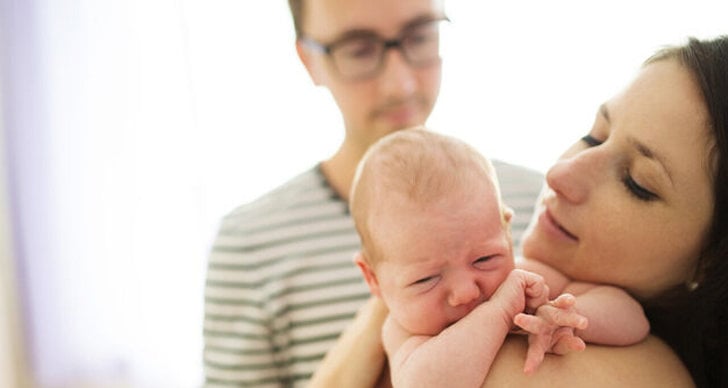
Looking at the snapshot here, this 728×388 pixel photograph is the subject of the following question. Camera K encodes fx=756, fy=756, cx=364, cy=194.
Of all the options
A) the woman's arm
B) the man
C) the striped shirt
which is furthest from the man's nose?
the woman's arm

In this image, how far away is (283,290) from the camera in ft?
5.77

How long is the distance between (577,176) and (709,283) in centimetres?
26

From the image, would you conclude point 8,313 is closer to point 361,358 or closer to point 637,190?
point 361,358

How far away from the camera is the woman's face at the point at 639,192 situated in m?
1.08

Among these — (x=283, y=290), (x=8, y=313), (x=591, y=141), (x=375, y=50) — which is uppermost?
(x=375, y=50)

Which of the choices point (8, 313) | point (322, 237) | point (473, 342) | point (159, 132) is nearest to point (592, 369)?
point (473, 342)

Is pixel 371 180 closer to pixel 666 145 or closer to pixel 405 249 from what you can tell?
pixel 405 249

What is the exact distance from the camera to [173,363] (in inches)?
111

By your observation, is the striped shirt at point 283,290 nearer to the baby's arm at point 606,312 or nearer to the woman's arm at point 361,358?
the woman's arm at point 361,358

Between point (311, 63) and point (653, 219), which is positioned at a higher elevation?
point (311, 63)

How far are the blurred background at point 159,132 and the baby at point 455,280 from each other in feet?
4.13

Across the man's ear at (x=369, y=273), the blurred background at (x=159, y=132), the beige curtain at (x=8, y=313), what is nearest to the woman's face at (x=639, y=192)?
the man's ear at (x=369, y=273)

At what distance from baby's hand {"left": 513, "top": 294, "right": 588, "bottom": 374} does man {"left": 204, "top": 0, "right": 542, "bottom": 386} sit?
0.73 meters

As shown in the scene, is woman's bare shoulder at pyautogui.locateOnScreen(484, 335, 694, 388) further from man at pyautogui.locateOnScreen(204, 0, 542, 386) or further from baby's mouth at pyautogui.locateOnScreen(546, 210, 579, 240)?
man at pyautogui.locateOnScreen(204, 0, 542, 386)
